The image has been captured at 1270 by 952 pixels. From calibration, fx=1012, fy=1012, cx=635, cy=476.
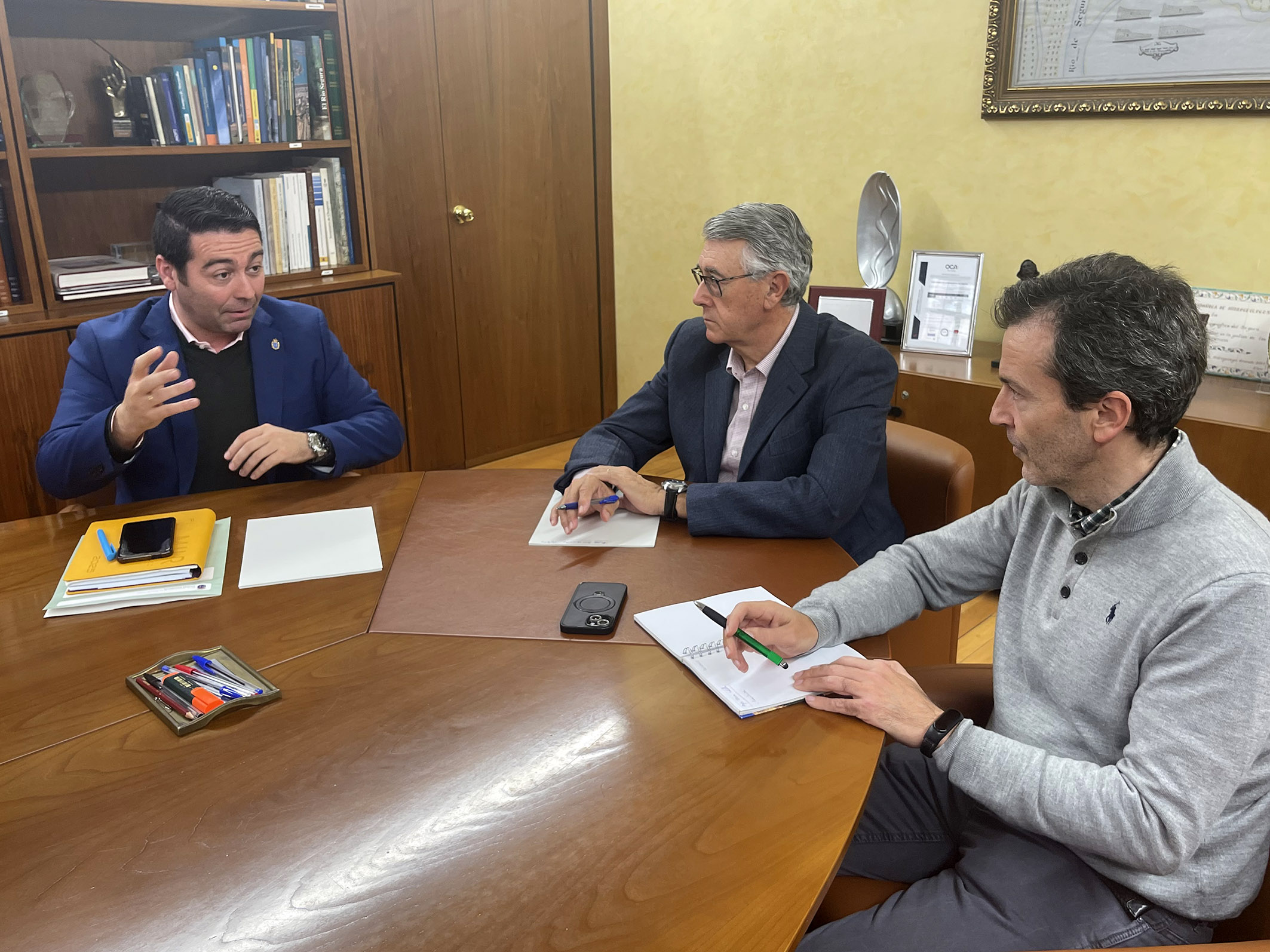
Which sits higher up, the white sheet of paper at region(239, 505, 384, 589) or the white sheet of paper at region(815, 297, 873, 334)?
the white sheet of paper at region(815, 297, 873, 334)

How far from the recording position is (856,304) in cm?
333

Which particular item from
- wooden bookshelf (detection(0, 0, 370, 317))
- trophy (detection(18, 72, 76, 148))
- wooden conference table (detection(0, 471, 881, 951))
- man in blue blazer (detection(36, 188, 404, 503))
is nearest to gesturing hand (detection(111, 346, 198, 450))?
man in blue blazer (detection(36, 188, 404, 503))

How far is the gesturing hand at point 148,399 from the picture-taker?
6.12ft

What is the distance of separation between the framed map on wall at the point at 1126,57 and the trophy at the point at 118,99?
263cm

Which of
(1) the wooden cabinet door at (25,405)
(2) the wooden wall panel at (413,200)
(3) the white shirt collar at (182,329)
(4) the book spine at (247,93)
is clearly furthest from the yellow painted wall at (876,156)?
(1) the wooden cabinet door at (25,405)

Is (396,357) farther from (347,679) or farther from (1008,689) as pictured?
(1008,689)

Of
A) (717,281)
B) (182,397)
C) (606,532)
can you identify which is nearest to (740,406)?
(717,281)

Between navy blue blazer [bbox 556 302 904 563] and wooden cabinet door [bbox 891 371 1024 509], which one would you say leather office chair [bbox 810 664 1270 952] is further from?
wooden cabinet door [bbox 891 371 1024 509]

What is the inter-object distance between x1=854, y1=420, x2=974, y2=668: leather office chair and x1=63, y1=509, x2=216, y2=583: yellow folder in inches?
49.0

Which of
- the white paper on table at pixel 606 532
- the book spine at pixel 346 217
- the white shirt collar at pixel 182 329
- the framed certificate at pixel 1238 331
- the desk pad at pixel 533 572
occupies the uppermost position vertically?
the book spine at pixel 346 217

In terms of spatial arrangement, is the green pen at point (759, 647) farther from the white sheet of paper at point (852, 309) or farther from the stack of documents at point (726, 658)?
the white sheet of paper at point (852, 309)

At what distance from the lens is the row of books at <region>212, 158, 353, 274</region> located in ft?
10.5

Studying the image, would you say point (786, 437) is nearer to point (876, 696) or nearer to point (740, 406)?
point (740, 406)

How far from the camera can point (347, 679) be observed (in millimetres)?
1359
